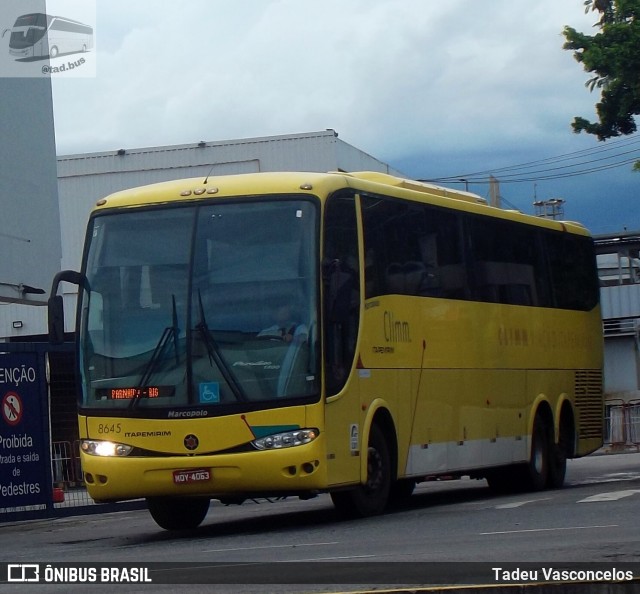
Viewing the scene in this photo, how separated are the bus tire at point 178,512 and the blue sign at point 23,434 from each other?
4.53 metres

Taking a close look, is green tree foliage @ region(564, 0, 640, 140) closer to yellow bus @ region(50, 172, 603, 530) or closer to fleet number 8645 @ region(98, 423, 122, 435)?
yellow bus @ region(50, 172, 603, 530)

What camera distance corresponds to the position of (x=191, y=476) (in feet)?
46.4

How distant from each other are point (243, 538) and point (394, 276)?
3.72 meters

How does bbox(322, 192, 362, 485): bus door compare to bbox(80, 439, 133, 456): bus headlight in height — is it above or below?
above

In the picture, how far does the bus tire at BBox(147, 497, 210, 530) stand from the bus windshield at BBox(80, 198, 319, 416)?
5.83 feet

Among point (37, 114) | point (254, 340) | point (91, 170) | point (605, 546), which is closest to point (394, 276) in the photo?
point (254, 340)

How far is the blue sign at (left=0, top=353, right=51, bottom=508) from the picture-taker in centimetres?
2002

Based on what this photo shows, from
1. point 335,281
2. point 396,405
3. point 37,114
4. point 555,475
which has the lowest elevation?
point 555,475

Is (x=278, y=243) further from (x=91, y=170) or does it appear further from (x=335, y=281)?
(x=91, y=170)

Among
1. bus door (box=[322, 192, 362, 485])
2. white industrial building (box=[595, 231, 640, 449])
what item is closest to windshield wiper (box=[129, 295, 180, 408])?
bus door (box=[322, 192, 362, 485])

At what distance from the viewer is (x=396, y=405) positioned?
16.1 m

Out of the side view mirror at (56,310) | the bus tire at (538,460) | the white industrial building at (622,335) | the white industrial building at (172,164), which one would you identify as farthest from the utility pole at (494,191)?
the side view mirror at (56,310)

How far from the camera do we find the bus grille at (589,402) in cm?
2250

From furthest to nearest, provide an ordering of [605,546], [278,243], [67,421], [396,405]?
[67,421], [396,405], [278,243], [605,546]
